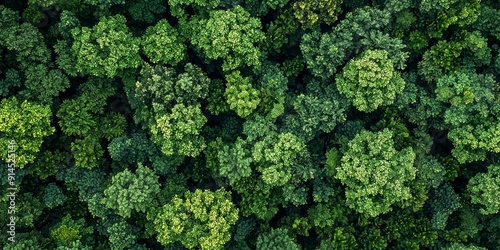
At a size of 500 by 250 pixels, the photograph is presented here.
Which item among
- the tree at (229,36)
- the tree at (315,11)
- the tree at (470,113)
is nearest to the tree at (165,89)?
the tree at (229,36)

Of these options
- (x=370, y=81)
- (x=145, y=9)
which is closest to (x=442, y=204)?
(x=370, y=81)

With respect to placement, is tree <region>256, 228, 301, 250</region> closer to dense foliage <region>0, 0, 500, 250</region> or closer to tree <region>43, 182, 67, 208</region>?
dense foliage <region>0, 0, 500, 250</region>

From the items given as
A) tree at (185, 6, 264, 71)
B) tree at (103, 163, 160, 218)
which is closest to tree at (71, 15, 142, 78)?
tree at (185, 6, 264, 71)

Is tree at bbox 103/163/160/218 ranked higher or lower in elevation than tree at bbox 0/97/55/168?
lower

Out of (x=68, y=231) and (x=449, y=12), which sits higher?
(x=449, y=12)

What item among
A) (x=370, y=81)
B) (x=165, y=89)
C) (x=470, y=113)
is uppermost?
(x=370, y=81)

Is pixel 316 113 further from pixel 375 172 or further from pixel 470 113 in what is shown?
pixel 470 113
